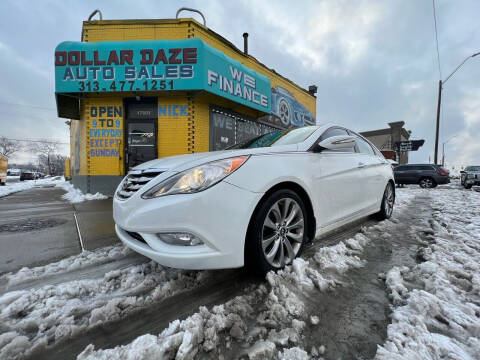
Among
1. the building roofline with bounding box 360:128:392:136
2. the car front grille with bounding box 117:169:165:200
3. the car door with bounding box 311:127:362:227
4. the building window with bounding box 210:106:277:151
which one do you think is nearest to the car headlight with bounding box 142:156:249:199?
the car front grille with bounding box 117:169:165:200

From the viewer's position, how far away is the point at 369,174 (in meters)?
3.17

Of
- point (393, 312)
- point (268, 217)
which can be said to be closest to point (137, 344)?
point (268, 217)

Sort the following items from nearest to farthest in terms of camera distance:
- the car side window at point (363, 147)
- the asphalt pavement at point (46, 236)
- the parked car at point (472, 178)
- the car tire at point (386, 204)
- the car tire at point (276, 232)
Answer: the car tire at point (276, 232) < the asphalt pavement at point (46, 236) < the car side window at point (363, 147) < the car tire at point (386, 204) < the parked car at point (472, 178)

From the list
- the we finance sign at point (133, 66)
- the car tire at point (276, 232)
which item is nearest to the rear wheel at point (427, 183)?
the we finance sign at point (133, 66)

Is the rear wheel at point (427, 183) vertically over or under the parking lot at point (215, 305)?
over

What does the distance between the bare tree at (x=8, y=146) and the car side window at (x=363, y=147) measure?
72.8 metres

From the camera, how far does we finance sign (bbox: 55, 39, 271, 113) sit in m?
6.09

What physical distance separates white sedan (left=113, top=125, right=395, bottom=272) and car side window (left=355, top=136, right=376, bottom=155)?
1188mm

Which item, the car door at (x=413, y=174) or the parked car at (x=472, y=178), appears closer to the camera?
the parked car at (x=472, y=178)

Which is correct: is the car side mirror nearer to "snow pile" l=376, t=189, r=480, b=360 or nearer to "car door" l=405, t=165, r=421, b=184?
"snow pile" l=376, t=189, r=480, b=360

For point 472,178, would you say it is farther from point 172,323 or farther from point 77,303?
point 77,303

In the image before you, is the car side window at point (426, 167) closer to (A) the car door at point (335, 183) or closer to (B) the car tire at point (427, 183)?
(B) the car tire at point (427, 183)

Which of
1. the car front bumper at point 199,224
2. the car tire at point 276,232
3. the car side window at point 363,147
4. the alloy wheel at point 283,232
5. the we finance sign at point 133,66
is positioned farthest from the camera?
the we finance sign at point 133,66

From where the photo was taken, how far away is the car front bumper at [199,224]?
1447 millimetres
